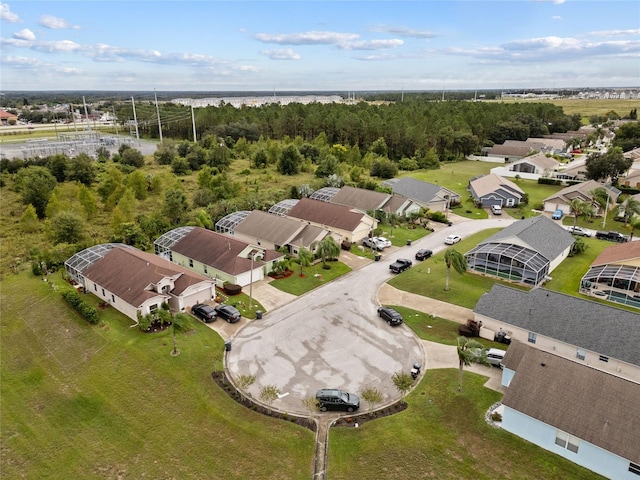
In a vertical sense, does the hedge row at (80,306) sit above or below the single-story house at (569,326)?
below

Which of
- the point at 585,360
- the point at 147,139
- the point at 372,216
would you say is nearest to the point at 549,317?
the point at 585,360

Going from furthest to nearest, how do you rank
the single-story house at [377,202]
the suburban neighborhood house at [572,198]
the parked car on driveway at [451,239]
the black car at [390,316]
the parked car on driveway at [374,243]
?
the suburban neighborhood house at [572,198]
the single-story house at [377,202]
the parked car on driveway at [451,239]
the parked car on driveway at [374,243]
the black car at [390,316]

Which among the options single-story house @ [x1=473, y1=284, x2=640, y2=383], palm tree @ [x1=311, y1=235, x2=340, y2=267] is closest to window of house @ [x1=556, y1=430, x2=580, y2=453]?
single-story house @ [x1=473, y1=284, x2=640, y2=383]

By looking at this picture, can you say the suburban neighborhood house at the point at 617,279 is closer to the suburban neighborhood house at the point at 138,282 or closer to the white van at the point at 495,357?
the white van at the point at 495,357

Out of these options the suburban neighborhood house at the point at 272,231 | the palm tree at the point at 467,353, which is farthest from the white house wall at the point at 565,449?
the suburban neighborhood house at the point at 272,231

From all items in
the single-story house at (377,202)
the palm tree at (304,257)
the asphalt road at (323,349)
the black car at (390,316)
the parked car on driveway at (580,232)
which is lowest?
the asphalt road at (323,349)

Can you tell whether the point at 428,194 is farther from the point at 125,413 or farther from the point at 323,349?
the point at 125,413

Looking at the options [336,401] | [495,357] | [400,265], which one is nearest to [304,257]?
[400,265]
